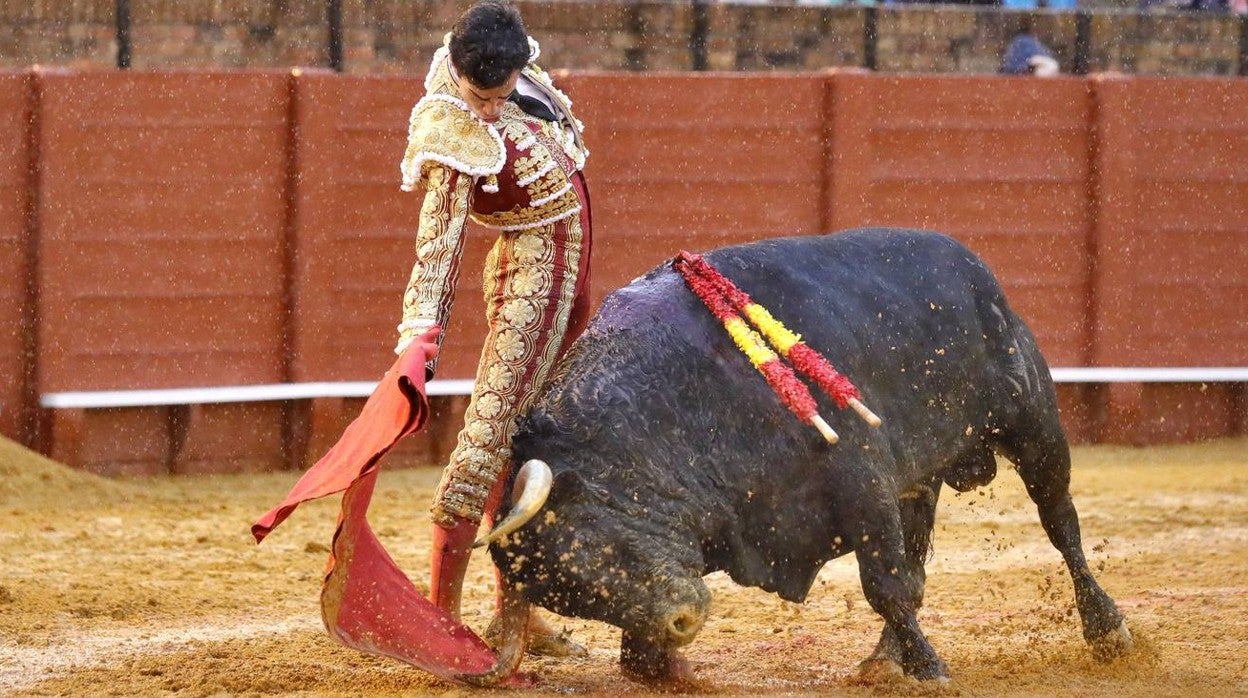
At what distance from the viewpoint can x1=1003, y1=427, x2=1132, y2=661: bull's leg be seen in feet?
12.7

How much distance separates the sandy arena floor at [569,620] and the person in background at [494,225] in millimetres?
395

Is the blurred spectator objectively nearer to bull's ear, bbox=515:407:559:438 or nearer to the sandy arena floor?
the sandy arena floor

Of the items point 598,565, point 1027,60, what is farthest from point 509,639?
point 1027,60

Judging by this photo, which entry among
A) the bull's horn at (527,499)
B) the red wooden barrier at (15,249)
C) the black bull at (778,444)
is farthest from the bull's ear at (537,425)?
the red wooden barrier at (15,249)

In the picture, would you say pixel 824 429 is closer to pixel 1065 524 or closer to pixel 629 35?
pixel 1065 524

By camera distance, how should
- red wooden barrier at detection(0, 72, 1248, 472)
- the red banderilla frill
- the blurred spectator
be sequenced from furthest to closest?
the blurred spectator
red wooden barrier at detection(0, 72, 1248, 472)
the red banderilla frill

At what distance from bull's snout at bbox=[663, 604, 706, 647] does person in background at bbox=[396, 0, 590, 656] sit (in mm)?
414

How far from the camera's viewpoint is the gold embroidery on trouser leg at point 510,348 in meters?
3.33

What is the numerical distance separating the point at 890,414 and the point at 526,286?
763 mm

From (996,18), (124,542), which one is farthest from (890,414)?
(996,18)

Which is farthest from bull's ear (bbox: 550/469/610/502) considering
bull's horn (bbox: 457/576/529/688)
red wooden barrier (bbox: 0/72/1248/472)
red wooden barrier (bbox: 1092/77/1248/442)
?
red wooden barrier (bbox: 1092/77/1248/442)

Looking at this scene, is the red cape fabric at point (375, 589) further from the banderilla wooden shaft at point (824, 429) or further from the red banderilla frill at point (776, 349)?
the banderilla wooden shaft at point (824, 429)

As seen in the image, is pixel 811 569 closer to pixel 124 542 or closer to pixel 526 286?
pixel 526 286

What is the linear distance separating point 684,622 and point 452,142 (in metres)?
0.95
